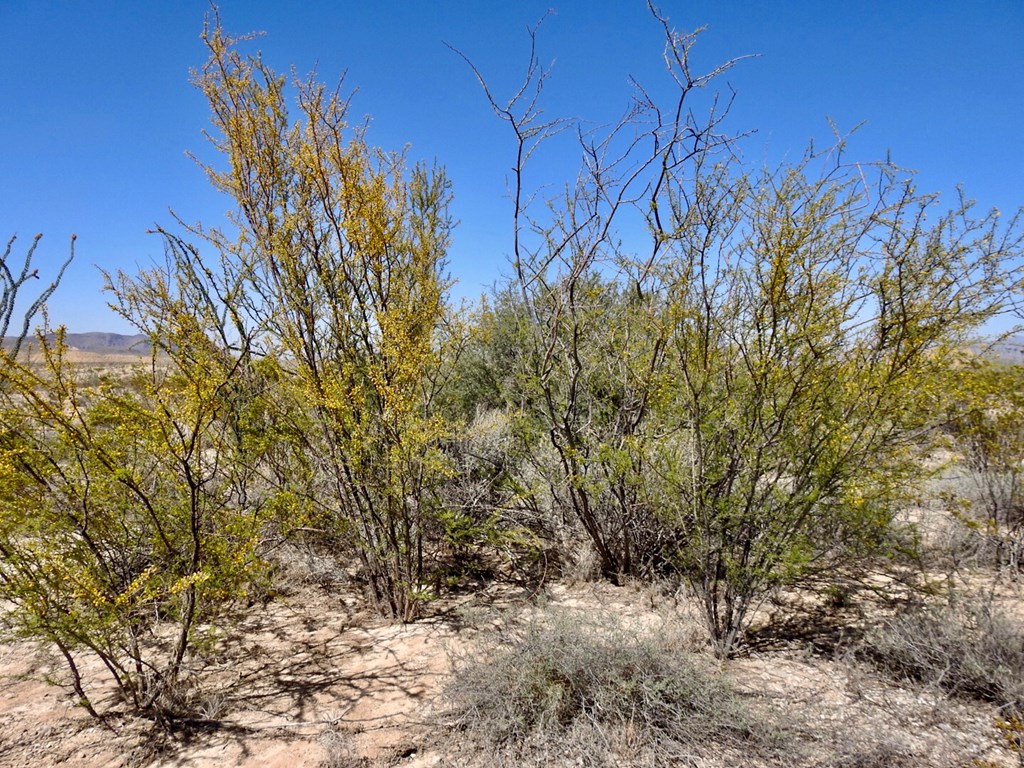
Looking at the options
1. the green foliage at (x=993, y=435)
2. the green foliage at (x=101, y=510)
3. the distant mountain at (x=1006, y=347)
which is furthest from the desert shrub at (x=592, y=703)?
the distant mountain at (x=1006, y=347)

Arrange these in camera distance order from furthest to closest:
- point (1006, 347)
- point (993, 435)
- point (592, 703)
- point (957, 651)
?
point (993, 435) < point (1006, 347) < point (957, 651) < point (592, 703)

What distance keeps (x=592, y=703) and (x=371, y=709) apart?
1322 mm

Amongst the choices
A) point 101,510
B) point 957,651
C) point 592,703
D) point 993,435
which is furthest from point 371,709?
point 993,435

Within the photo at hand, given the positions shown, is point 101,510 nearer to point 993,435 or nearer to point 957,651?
point 957,651

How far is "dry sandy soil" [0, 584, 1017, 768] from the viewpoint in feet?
8.16

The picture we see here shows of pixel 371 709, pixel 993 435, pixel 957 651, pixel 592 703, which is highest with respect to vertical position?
pixel 993 435

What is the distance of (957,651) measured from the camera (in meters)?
2.90

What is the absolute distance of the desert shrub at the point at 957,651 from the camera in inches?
106

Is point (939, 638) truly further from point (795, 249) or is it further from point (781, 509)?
point (795, 249)

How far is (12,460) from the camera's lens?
2463 millimetres

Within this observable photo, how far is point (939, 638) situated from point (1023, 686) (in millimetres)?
386

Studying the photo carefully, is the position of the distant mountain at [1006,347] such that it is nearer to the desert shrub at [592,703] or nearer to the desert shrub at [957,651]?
the desert shrub at [957,651]

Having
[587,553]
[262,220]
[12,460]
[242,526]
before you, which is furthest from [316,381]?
[587,553]

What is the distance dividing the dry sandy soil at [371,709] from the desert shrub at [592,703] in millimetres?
145
